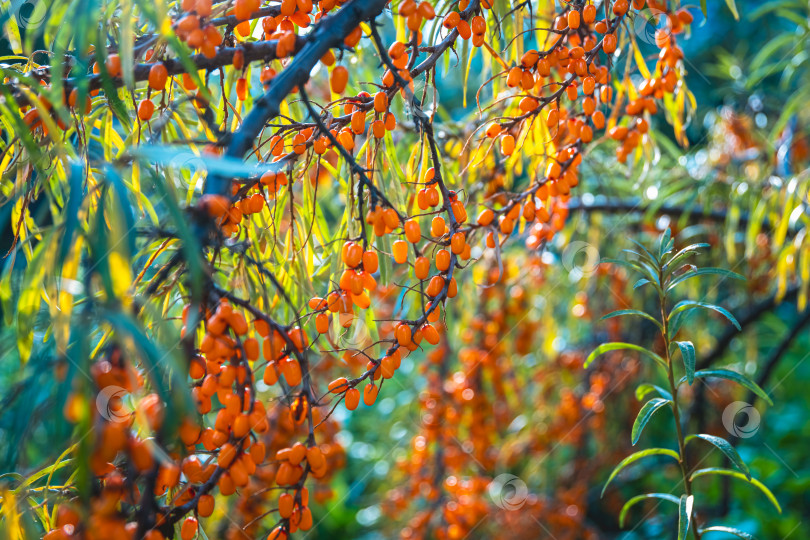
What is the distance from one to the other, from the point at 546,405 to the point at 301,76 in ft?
6.55

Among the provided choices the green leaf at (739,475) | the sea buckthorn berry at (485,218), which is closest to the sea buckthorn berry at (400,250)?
the sea buckthorn berry at (485,218)

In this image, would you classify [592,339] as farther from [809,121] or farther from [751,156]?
[809,121]

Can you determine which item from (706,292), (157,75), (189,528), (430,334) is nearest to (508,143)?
(430,334)

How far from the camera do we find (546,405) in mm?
2314

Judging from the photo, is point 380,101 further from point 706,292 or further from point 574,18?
point 706,292

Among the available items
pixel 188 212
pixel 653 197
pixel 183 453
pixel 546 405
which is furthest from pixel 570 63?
pixel 546 405

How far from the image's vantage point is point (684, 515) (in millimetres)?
737

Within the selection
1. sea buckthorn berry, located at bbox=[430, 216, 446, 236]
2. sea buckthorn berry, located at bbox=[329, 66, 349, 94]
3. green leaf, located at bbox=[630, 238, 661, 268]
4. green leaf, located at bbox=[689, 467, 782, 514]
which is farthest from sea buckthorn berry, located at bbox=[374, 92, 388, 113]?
green leaf, located at bbox=[689, 467, 782, 514]

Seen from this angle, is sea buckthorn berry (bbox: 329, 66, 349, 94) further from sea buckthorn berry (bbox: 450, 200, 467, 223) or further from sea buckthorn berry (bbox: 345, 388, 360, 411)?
sea buckthorn berry (bbox: 345, 388, 360, 411)

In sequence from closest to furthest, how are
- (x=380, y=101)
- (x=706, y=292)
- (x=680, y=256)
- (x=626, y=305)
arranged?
(x=380, y=101) < (x=680, y=256) < (x=626, y=305) < (x=706, y=292)

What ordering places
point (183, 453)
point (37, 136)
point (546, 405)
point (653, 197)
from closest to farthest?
point (183, 453)
point (37, 136)
point (653, 197)
point (546, 405)

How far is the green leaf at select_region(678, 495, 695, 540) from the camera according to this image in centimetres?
72

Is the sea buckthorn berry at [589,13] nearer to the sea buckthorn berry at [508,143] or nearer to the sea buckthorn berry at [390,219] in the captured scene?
the sea buckthorn berry at [508,143]

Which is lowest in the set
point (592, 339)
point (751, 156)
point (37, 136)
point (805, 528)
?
point (805, 528)
